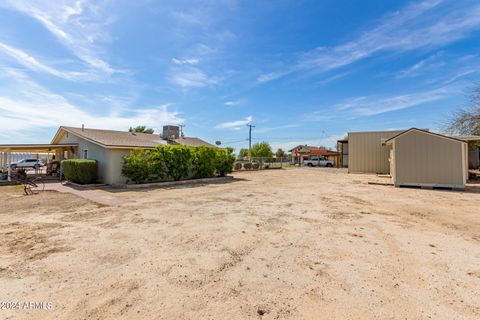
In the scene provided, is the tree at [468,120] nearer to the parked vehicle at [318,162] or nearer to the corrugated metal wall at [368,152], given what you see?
the corrugated metal wall at [368,152]

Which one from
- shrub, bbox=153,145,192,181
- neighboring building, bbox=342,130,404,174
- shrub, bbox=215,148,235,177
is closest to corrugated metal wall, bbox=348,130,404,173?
neighboring building, bbox=342,130,404,174

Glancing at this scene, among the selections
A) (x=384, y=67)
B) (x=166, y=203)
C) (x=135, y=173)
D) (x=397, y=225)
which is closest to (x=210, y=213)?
(x=166, y=203)

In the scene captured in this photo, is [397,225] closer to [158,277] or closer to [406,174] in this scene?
[158,277]

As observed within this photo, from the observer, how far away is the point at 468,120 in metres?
16.5

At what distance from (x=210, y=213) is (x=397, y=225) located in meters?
4.58

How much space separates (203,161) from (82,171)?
6.71m

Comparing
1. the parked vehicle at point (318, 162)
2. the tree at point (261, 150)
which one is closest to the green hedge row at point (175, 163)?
the parked vehicle at point (318, 162)

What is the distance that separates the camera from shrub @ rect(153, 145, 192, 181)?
43.1 ft

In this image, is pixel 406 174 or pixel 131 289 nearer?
pixel 131 289

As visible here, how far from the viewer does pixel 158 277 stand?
2986 millimetres

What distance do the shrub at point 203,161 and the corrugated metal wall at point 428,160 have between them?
10.7m

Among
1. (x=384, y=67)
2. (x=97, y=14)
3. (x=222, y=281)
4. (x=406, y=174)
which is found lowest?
(x=222, y=281)

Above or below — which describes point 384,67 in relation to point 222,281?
above

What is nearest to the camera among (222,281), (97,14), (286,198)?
(222,281)
